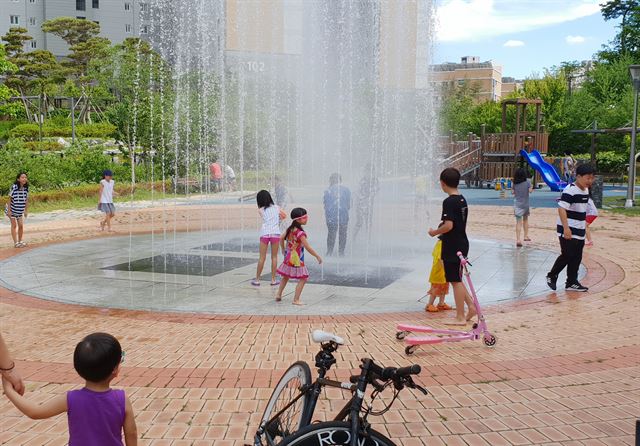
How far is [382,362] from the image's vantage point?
19.0 ft

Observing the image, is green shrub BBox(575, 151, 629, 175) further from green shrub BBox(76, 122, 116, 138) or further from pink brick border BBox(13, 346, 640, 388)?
pink brick border BBox(13, 346, 640, 388)

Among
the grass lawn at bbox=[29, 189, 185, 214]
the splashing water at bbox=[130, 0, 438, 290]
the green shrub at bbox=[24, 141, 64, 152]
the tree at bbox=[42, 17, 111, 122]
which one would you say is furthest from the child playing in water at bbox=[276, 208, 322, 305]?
the tree at bbox=[42, 17, 111, 122]

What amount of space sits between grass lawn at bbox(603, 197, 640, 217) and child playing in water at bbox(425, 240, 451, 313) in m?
15.2

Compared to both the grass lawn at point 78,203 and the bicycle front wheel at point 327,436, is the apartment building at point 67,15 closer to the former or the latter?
the grass lawn at point 78,203

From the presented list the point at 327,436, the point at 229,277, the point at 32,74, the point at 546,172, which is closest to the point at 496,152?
the point at 546,172

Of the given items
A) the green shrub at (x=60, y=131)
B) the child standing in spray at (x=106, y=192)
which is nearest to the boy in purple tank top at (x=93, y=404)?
the child standing in spray at (x=106, y=192)

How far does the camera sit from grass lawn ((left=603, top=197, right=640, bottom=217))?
834 inches

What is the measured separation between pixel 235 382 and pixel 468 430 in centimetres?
197

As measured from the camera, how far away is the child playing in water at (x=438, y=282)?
7.49 meters

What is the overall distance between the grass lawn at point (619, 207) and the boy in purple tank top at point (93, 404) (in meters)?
20.8

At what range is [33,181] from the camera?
24.8 meters

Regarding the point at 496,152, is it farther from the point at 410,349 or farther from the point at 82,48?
the point at 82,48

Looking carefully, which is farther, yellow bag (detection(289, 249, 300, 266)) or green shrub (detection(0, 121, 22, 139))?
green shrub (detection(0, 121, 22, 139))

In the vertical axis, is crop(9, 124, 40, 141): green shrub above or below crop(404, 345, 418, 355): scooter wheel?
above
